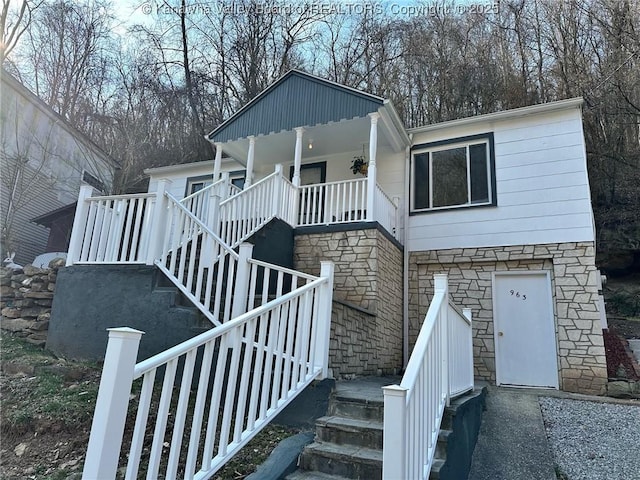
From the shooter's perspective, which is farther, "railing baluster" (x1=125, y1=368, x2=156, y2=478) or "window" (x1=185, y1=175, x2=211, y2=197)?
"window" (x1=185, y1=175, x2=211, y2=197)

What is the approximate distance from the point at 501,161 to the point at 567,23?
8.99 metres

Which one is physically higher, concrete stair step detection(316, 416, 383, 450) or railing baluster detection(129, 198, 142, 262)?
railing baluster detection(129, 198, 142, 262)

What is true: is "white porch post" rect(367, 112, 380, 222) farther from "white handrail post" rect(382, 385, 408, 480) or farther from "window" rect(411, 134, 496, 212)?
"white handrail post" rect(382, 385, 408, 480)

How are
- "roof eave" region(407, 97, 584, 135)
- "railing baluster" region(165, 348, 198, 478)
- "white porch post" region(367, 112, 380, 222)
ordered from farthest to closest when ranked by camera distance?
"roof eave" region(407, 97, 584, 135), "white porch post" region(367, 112, 380, 222), "railing baluster" region(165, 348, 198, 478)

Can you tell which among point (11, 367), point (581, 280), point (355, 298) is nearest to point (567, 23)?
point (581, 280)

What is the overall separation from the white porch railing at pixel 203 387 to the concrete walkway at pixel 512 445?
5.49 feet

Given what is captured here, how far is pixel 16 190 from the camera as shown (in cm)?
971

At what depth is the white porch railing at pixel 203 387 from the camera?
1.65m

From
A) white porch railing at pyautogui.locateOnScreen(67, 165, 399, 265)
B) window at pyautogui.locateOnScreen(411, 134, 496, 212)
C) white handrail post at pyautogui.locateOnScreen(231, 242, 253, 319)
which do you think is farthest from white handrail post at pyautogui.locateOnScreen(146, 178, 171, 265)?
window at pyautogui.locateOnScreen(411, 134, 496, 212)

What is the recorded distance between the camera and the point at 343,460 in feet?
8.69

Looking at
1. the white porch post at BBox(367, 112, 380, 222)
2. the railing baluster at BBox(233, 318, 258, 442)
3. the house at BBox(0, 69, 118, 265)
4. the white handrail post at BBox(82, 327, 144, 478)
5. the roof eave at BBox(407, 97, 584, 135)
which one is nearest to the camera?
the white handrail post at BBox(82, 327, 144, 478)

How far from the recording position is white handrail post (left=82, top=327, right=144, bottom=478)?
1588 mm

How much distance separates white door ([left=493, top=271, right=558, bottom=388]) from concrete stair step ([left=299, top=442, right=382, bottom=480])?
474 centimetres

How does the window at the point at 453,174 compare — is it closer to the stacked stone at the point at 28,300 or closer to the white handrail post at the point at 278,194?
the white handrail post at the point at 278,194
